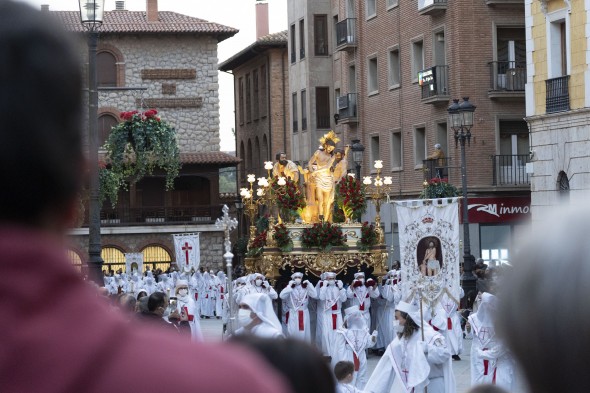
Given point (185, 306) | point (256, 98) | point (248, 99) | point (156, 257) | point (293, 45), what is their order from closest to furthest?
point (185, 306) → point (293, 45) → point (156, 257) → point (256, 98) → point (248, 99)

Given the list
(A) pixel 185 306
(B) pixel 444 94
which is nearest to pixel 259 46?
(B) pixel 444 94

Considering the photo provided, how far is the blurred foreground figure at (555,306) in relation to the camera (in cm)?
179

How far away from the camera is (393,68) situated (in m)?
44.6

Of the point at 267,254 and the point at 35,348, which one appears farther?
the point at 267,254

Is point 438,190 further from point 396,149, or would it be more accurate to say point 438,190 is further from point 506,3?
point 396,149

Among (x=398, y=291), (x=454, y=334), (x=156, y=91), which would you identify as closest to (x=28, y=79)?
(x=454, y=334)

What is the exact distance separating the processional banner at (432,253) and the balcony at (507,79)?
65.5 ft

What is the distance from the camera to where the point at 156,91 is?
60.8 m

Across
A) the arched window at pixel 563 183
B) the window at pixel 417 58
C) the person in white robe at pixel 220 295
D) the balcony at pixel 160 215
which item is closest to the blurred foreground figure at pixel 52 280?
the arched window at pixel 563 183

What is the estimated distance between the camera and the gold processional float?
96.2 feet

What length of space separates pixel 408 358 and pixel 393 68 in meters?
31.2

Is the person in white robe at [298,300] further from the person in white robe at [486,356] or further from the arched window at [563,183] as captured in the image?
the person in white robe at [486,356]

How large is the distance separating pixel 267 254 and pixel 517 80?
12200mm

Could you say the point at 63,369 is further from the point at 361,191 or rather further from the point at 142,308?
the point at 361,191
